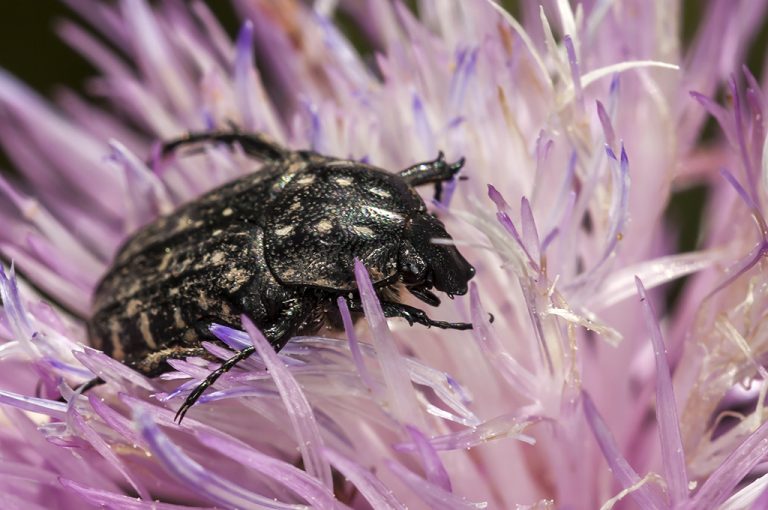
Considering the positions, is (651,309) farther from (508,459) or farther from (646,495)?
(508,459)

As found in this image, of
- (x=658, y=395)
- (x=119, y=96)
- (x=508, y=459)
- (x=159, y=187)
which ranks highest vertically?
(x=119, y=96)

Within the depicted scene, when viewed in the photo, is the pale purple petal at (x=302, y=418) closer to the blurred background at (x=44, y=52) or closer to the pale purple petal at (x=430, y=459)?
the pale purple petal at (x=430, y=459)

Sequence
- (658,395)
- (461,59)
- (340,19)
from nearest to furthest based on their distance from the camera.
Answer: (658,395), (461,59), (340,19)

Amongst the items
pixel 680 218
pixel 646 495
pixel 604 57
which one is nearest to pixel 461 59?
pixel 604 57

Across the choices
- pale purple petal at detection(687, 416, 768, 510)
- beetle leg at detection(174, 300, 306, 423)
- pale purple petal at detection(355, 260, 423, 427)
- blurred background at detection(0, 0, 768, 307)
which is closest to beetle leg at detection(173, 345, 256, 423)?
beetle leg at detection(174, 300, 306, 423)

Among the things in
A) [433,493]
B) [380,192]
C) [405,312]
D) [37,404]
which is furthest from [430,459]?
[37,404]

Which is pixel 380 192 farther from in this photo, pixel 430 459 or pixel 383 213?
pixel 430 459
